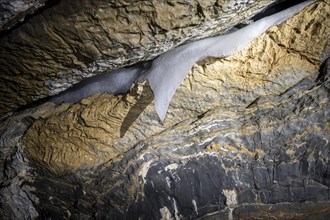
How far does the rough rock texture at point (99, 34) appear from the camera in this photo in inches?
43.6

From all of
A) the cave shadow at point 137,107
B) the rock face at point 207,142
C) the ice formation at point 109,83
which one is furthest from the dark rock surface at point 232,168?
the ice formation at point 109,83

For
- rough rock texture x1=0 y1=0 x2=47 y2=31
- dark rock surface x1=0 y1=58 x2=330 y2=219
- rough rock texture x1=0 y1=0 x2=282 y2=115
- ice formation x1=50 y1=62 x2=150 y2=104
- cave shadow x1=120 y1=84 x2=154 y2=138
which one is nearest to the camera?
rough rock texture x1=0 y1=0 x2=47 y2=31

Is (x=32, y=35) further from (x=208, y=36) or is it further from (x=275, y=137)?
(x=275, y=137)

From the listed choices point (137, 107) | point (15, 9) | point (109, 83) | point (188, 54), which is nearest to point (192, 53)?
point (188, 54)

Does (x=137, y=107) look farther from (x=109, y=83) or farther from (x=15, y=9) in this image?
(x=15, y=9)

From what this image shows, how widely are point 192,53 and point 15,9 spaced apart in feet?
2.84

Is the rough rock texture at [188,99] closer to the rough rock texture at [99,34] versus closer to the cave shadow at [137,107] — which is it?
the cave shadow at [137,107]

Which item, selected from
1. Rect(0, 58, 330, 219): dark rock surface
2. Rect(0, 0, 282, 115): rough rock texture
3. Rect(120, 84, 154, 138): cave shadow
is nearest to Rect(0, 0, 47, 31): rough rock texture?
Rect(0, 0, 282, 115): rough rock texture

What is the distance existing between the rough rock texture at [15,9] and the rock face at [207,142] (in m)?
0.72

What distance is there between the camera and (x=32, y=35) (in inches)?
45.8

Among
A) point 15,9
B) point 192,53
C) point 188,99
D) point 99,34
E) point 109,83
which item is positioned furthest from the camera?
point 109,83

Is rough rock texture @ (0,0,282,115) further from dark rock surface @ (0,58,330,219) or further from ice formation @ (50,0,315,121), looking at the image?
dark rock surface @ (0,58,330,219)

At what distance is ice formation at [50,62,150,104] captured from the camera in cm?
183

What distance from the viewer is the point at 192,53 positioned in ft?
4.92
